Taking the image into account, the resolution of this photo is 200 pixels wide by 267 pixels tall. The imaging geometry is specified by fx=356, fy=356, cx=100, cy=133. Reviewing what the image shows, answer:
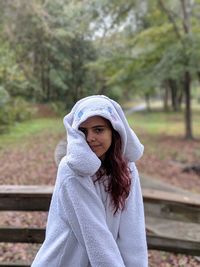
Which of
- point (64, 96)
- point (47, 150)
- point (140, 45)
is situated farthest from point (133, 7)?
point (47, 150)

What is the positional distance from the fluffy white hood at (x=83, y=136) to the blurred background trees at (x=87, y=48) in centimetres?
935

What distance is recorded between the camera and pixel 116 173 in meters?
1.62

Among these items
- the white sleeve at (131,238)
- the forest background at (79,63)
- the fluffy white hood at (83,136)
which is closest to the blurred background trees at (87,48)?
the forest background at (79,63)

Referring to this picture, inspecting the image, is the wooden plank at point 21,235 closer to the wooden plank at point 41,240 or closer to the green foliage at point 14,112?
the wooden plank at point 41,240

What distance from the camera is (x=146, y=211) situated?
2395 mm

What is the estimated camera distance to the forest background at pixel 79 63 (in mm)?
10352

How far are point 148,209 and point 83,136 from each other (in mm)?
1070

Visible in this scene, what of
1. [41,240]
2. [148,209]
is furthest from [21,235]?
[148,209]

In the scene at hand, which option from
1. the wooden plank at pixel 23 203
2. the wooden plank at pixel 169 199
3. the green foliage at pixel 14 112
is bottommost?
the green foliage at pixel 14 112

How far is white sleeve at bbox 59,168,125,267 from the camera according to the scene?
57.7 inches

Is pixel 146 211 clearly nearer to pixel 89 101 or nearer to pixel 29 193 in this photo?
pixel 29 193

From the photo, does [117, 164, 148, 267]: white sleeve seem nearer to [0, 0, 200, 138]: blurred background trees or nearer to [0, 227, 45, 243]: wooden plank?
[0, 227, 45, 243]: wooden plank

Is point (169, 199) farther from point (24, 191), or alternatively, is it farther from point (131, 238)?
point (24, 191)

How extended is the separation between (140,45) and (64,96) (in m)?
4.80
